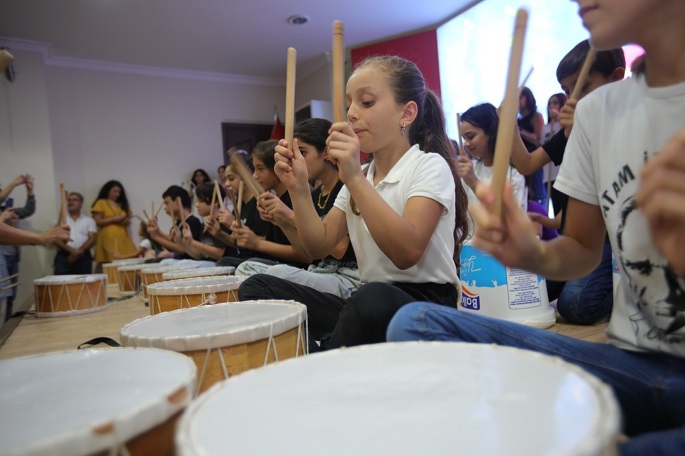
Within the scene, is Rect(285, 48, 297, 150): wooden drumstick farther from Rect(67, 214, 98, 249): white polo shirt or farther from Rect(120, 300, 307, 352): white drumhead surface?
Rect(67, 214, 98, 249): white polo shirt

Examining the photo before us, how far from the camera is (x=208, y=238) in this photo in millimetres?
3709

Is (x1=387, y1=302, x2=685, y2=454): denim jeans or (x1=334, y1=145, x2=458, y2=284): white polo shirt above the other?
(x1=334, y1=145, x2=458, y2=284): white polo shirt

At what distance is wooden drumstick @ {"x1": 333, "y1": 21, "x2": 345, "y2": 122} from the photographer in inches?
39.4

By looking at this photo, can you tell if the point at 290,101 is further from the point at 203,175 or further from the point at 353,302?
the point at 203,175

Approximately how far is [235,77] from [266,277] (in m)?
5.56

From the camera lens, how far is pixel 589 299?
1973mm

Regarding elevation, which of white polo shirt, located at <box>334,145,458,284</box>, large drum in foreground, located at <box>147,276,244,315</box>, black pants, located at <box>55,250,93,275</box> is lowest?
Result: black pants, located at <box>55,250,93,275</box>

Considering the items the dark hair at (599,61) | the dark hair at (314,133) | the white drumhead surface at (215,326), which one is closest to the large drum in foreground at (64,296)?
the dark hair at (314,133)

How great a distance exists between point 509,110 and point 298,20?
475 cm

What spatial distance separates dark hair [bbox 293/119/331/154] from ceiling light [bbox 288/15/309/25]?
3.09 m

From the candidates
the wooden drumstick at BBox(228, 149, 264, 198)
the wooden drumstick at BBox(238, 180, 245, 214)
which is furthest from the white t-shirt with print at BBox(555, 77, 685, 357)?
the wooden drumstick at BBox(238, 180, 245, 214)

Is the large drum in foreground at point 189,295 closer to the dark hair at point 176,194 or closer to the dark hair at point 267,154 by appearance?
the dark hair at point 267,154

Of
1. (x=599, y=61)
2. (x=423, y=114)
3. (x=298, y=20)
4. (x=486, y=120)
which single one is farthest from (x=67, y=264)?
(x=599, y=61)

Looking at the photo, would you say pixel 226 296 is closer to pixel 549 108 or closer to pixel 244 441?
pixel 244 441
